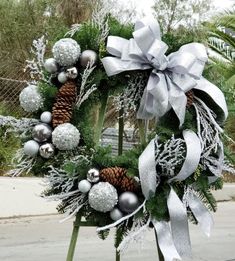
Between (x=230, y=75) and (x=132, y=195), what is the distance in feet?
36.0

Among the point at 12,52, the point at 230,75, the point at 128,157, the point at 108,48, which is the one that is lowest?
the point at 230,75

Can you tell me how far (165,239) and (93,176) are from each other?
17.0 inches

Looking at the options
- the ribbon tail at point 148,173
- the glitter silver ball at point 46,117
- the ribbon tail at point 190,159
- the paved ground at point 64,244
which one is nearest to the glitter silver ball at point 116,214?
the ribbon tail at point 148,173

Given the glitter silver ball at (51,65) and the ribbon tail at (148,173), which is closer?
the ribbon tail at (148,173)

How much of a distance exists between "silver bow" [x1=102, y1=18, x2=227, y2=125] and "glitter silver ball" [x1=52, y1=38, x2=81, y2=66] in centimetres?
15

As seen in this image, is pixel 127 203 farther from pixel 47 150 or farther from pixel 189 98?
pixel 189 98

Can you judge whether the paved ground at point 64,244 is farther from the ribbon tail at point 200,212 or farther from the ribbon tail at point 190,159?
the ribbon tail at point 190,159

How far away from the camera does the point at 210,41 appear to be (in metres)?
13.8

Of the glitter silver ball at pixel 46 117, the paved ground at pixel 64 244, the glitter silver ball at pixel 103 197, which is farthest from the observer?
the paved ground at pixel 64 244

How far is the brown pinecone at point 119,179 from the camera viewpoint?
2646 millimetres

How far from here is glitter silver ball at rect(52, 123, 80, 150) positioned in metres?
2.68

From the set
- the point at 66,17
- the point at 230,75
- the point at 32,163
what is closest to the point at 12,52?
the point at 66,17

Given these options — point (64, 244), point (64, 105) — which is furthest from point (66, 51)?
point (64, 244)

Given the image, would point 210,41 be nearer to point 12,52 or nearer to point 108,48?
point 12,52
